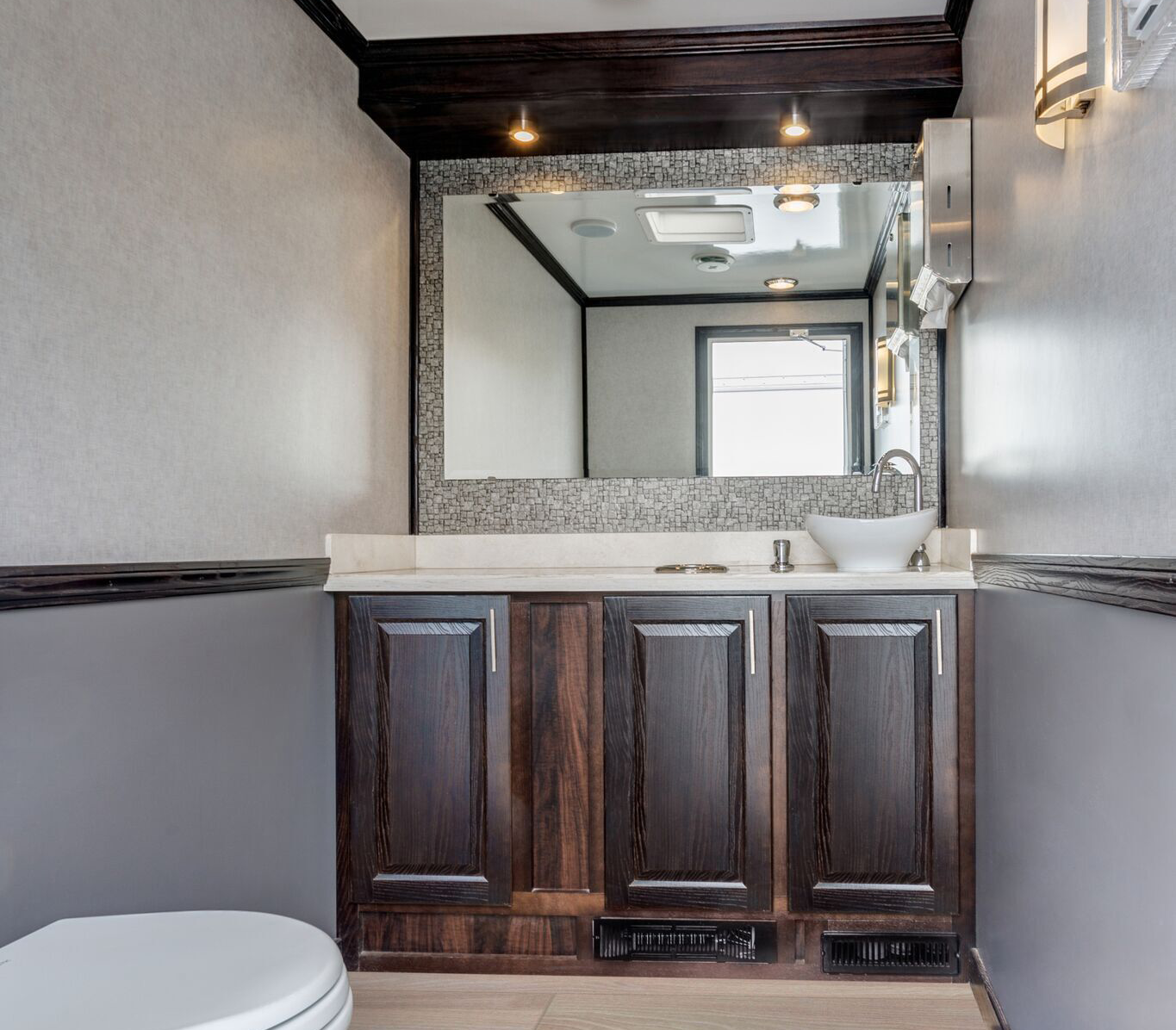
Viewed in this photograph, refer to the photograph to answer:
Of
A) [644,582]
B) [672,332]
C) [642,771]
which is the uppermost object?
[672,332]

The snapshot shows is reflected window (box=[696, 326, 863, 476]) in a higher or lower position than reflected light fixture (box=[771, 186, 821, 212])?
lower

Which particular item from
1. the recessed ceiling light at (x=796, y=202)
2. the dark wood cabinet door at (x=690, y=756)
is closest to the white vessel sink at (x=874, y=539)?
the dark wood cabinet door at (x=690, y=756)

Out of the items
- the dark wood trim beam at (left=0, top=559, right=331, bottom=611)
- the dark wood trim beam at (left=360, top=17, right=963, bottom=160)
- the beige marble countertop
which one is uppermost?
the dark wood trim beam at (left=360, top=17, right=963, bottom=160)

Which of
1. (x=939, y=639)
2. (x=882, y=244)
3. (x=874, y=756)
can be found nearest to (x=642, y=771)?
(x=874, y=756)

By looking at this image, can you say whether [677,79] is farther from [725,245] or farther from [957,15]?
[957,15]

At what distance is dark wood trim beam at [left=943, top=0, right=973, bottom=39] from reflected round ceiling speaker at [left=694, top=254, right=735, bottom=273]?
0.80 m

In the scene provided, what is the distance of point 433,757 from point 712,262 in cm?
161

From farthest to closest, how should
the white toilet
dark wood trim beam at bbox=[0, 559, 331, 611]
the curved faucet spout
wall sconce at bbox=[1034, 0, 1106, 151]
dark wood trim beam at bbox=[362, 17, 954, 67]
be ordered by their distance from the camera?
the curved faucet spout < dark wood trim beam at bbox=[362, 17, 954, 67] < dark wood trim beam at bbox=[0, 559, 331, 611] < wall sconce at bbox=[1034, 0, 1106, 151] < the white toilet

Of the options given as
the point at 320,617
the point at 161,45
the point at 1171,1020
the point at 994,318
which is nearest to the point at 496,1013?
the point at 320,617

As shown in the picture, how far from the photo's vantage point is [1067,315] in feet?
5.12

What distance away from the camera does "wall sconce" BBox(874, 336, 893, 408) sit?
2.86 metres

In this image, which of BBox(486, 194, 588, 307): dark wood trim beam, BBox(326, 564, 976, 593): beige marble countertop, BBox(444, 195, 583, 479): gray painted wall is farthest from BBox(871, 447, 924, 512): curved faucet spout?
BBox(486, 194, 588, 307): dark wood trim beam

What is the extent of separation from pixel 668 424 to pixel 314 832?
147 cm

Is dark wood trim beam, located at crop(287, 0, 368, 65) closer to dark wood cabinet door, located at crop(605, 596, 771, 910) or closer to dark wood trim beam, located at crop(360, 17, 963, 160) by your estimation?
dark wood trim beam, located at crop(360, 17, 963, 160)
